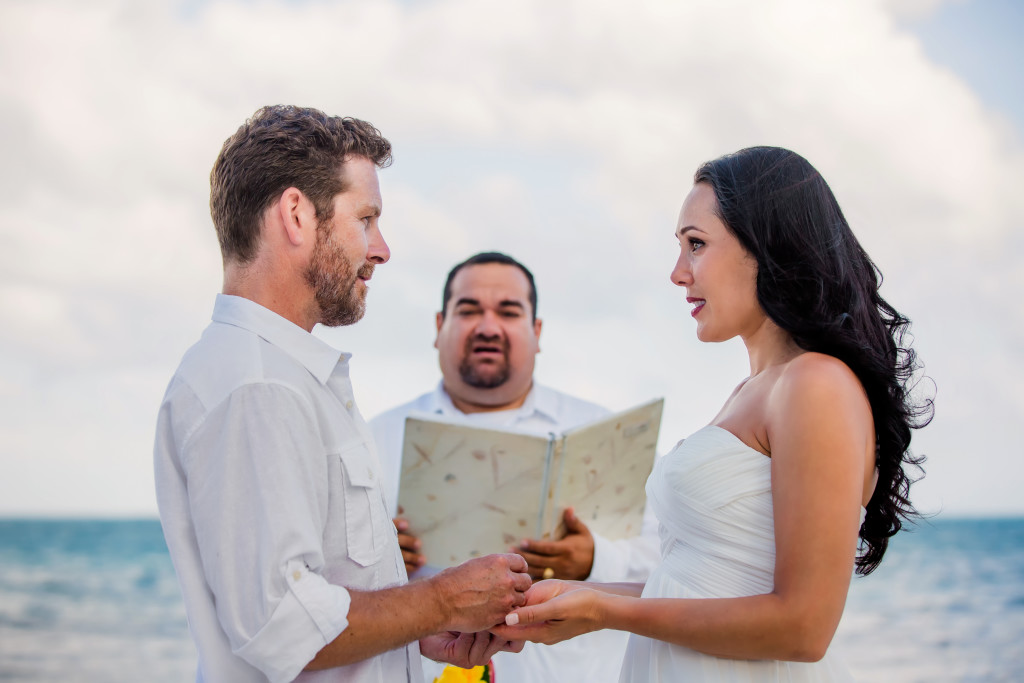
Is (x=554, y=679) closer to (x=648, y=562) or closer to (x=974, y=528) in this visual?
(x=648, y=562)

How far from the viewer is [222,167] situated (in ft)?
7.88

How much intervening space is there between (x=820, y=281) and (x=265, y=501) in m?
1.50

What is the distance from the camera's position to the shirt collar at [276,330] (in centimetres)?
225

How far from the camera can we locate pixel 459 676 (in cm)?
347

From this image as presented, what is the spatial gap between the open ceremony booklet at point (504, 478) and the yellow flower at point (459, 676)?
0.43 m

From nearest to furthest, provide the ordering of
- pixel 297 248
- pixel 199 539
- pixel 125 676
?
1. pixel 199 539
2. pixel 297 248
3. pixel 125 676

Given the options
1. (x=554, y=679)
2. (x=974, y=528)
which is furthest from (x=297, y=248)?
(x=974, y=528)

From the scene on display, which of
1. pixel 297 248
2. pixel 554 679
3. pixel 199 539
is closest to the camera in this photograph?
pixel 199 539

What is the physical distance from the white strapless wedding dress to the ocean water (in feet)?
16.2

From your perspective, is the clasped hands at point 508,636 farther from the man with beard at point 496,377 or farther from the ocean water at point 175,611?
the ocean water at point 175,611

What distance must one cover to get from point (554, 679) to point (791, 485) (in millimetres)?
2190

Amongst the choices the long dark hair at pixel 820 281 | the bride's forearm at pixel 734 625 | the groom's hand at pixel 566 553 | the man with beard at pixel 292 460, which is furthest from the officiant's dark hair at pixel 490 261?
the bride's forearm at pixel 734 625

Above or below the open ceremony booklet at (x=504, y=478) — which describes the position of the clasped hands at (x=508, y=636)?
below

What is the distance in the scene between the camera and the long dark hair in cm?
227
